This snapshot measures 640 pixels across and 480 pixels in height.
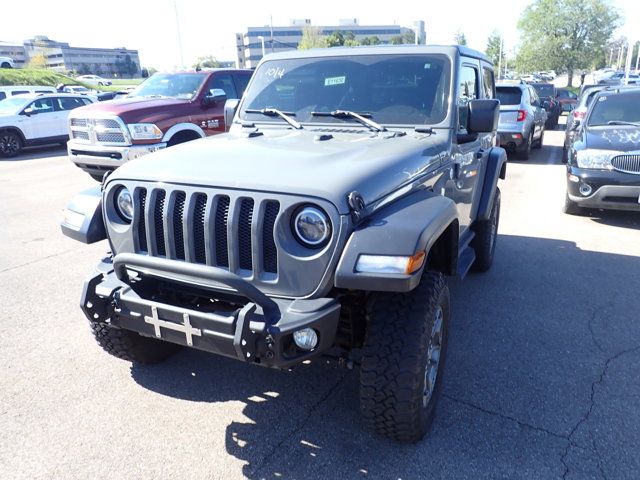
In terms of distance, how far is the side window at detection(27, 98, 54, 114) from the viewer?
604 inches

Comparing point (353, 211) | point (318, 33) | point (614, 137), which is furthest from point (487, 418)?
point (318, 33)

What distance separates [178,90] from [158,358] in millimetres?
7178

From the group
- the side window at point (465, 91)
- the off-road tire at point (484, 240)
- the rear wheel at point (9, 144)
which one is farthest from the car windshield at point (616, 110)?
the rear wheel at point (9, 144)

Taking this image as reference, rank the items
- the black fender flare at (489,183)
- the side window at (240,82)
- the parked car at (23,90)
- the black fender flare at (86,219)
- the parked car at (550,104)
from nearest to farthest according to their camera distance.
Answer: the black fender flare at (86,219) < the black fender flare at (489,183) < the side window at (240,82) < the parked car at (550,104) < the parked car at (23,90)

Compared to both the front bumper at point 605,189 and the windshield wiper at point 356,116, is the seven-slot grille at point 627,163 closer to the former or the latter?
the front bumper at point 605,189

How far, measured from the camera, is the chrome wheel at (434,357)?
2828 mm

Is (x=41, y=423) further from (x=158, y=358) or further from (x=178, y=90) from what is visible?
(x=178, y=90)

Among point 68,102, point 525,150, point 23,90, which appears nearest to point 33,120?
point 68,102

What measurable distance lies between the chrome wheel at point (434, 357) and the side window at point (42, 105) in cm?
1590

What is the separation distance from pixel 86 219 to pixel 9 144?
46.8ft

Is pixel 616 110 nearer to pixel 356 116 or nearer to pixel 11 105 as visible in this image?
pixel 356 116

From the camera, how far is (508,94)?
1227cm

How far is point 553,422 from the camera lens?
9.73 feet

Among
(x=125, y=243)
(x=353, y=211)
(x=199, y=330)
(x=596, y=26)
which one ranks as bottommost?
(x=199, y=330)
